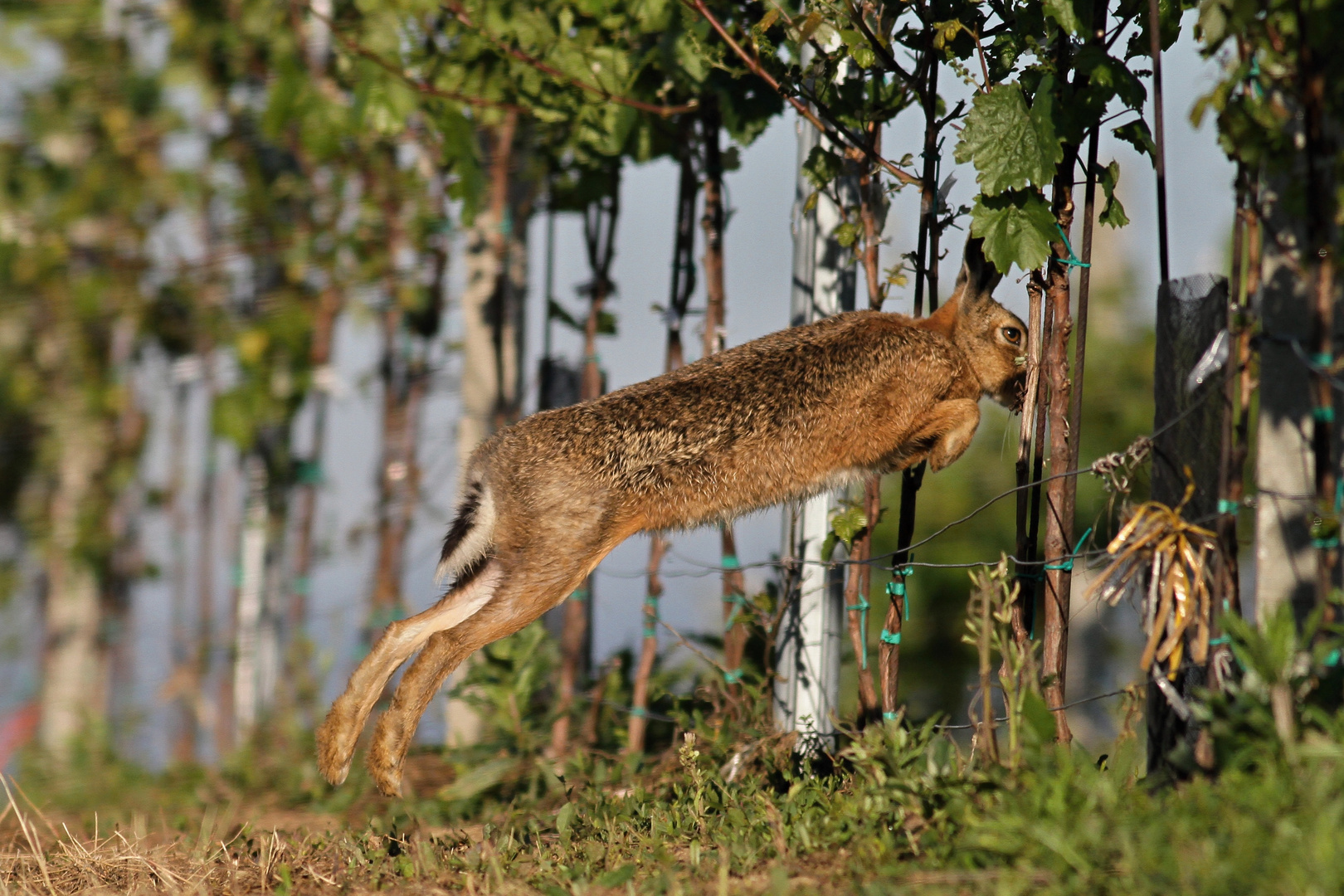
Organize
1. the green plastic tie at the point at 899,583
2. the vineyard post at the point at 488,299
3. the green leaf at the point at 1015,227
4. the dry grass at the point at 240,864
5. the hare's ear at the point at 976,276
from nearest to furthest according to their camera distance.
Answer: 1. the dry grass at the point at 240,864
2. the green leaf at the point at 1015,227
3. the green plastic tie at the point at 899,583
4. the hare's ear at the point at 976,276
5. the vineyard post at the point at 488,299

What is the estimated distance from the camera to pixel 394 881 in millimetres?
2908

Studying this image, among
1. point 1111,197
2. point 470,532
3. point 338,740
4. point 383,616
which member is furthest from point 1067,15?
point 383,616

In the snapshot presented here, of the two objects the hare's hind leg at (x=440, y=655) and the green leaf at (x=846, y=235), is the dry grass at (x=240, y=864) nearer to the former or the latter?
the hare's hind leg at (x=440, y=655)

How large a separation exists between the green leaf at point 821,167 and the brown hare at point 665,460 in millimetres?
550

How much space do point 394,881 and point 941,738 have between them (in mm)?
1515

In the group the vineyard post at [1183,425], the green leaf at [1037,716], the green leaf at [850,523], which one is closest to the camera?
the green leaf at [1037,716]

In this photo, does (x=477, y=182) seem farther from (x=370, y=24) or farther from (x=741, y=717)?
(x=741, y=717)

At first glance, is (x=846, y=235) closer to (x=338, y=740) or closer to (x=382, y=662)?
(x=382, y=662)

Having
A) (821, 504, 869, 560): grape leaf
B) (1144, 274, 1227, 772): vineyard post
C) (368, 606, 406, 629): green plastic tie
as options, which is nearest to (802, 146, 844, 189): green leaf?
(821, 504, 869, 560): grape leaf

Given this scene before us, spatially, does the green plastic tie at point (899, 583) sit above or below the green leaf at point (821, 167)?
below

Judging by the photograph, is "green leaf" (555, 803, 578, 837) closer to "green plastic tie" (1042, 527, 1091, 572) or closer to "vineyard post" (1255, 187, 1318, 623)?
"green plastic tie" (1042, 527, 1091, 572)

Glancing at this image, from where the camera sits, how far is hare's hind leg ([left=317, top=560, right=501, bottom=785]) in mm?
3561

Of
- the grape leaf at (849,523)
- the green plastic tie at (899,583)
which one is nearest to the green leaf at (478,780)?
the grape leaf at (849,523)

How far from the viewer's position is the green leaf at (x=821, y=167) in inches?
153
